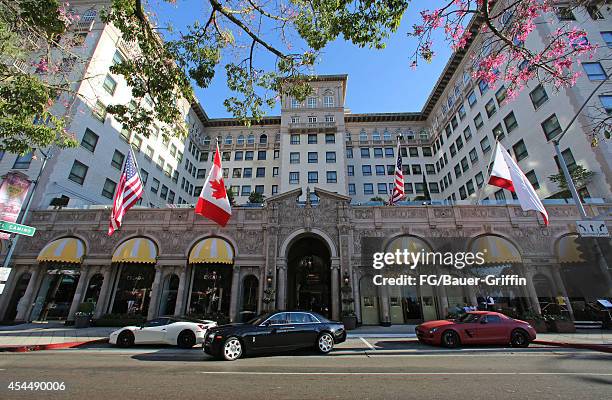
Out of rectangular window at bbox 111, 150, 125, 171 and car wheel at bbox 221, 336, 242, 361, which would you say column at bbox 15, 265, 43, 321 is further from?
car wheel at bbox 221, 336, 242, 361

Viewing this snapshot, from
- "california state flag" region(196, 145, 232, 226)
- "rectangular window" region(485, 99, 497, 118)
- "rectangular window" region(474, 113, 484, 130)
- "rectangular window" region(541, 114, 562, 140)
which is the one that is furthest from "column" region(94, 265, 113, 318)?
"rectangular window" region(474, 113, 484, 130)

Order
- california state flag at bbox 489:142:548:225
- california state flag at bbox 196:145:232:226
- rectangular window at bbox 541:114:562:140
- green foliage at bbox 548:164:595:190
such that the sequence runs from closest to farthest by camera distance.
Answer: california state flag at bbox 489:142:548:225 → california state flag at bbox 196:145:232:226 → green foliage at bbox 548:164:595:190 → rectangular window at bbox 541:114:562:140

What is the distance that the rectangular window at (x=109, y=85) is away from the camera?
27.8m

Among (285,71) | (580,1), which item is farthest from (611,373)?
(285,71)

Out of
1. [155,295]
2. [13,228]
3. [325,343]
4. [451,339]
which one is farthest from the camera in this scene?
[155,295]

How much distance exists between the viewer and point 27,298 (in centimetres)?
1967

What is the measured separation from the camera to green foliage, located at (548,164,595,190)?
71.4 ft

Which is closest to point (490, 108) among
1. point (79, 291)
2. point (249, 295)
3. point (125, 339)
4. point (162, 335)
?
point (249, 295)

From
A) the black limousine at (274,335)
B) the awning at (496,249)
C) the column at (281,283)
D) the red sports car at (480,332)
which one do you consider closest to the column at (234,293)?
the column at (281,283)

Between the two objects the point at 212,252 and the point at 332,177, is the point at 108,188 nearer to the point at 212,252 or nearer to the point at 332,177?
the point at 212,252

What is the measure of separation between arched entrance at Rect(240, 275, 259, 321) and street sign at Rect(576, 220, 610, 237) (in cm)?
1870

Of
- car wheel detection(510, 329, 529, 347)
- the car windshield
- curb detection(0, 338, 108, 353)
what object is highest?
the car windshield

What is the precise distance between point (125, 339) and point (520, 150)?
→ 36269 millimetres

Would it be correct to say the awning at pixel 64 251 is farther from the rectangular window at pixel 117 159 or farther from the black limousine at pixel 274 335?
the black limousine at pixel 274 335
